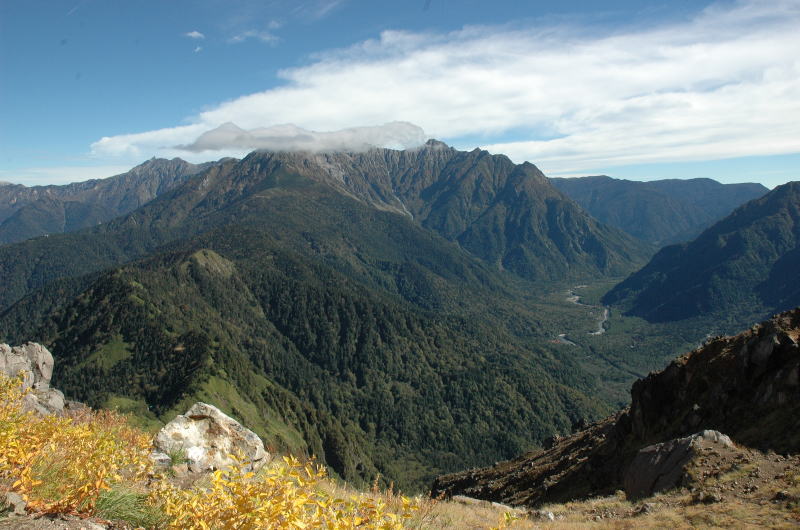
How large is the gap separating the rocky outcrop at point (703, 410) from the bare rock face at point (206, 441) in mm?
20945

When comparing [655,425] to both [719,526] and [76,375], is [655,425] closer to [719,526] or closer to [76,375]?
[719,526]

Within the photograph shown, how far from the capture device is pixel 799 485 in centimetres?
1694

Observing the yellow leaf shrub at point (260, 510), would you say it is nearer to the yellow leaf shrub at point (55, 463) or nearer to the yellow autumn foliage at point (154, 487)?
the yellow autumn foliage at point (154, 487)

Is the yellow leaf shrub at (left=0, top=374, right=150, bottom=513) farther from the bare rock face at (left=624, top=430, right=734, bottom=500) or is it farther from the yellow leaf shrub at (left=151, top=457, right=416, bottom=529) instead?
the bare rock face at (left=624, top=430, right=734, bottom=500)

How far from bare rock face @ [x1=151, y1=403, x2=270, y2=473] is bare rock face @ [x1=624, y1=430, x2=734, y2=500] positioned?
18.4 m

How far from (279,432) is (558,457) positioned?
122 meters

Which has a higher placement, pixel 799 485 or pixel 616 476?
pixel 799 485

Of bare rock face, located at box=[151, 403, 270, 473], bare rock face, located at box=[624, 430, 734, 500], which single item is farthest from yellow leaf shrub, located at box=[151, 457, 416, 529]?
bare rock face, located at box=[624, 430, 734, 500]

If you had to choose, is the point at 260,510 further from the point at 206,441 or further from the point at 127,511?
the point at 206,441

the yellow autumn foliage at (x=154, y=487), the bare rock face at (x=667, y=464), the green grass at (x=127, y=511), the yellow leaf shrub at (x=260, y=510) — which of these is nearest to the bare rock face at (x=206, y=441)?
the yellow autumn foliage at (x=154, y=487)

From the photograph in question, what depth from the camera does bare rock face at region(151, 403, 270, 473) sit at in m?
17.2

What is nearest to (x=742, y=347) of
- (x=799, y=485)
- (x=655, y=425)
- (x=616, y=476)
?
(x=655, y=425)

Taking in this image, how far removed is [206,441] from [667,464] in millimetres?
22095

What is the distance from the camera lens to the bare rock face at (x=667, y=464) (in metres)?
21.7
